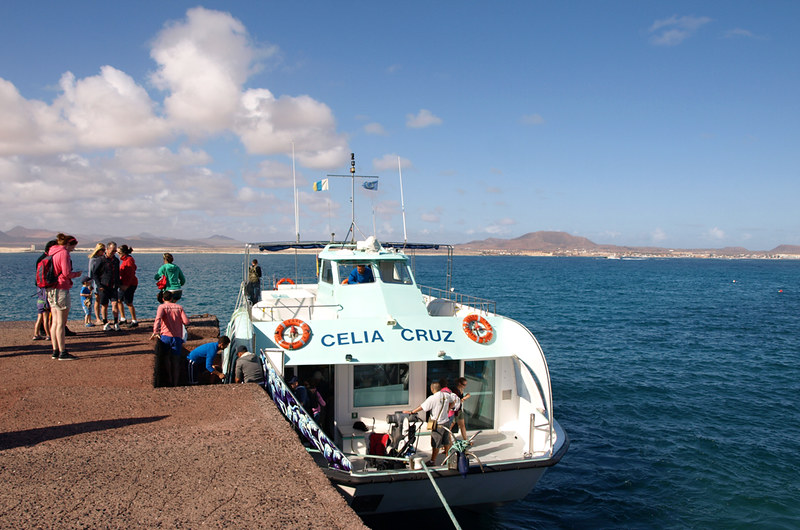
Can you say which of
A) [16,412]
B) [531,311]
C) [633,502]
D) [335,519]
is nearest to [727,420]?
[633,502]

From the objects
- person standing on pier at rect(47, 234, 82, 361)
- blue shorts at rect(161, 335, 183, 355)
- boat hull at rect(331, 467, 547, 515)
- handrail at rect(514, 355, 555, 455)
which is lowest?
boat hull at rect(331, 467, 547, 515)

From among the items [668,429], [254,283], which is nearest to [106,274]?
[254,283]

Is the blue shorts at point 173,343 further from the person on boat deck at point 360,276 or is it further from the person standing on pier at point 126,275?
the person standing on pier at point 126,275

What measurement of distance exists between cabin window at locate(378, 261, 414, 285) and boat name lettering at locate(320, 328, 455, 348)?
2475 millimetres

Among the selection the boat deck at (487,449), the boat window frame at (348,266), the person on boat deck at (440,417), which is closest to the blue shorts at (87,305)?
the boat window frame at (348,266)

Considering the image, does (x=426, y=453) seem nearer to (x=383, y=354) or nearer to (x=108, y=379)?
(x=383, y=354)

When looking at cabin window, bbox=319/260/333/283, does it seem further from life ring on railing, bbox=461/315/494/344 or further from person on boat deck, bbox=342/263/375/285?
life ring on railing, bbox=461/315/494/344

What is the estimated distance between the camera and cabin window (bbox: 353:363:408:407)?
9.07 m

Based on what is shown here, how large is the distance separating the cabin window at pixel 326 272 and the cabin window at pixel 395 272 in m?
1.19

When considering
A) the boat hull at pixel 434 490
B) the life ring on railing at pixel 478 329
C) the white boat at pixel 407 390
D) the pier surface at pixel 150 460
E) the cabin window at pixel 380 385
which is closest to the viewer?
the pier surface at pixel 150 460

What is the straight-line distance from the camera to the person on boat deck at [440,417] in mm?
7645

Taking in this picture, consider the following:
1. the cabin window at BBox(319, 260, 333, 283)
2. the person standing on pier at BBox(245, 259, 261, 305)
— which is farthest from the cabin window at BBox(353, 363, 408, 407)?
the person standing on pier at BBox(245, 259, 261, 305)

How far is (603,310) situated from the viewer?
39312mm

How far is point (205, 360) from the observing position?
9938 millimetres
